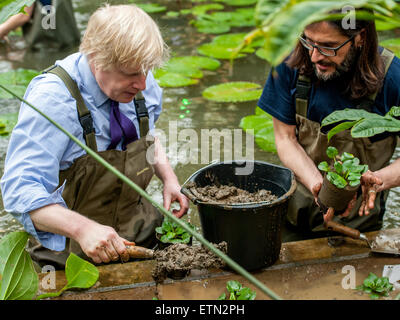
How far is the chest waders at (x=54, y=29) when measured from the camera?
4609 millimetres

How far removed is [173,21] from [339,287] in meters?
4.55

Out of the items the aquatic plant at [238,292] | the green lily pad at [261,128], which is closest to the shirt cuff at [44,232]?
the aquatic plant at [238,292]

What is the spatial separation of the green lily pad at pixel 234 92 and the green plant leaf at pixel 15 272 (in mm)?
2458

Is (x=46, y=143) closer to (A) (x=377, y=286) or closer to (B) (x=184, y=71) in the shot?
(A) (x=377, y=286)

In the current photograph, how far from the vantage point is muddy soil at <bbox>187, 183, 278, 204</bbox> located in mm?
1747

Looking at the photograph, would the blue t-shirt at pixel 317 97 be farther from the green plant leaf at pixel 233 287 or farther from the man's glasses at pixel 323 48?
the green plant leaf at pixel 233 287

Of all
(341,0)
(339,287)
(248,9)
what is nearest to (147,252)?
(339,287)

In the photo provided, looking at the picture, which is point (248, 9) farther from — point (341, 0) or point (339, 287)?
point (341, 0)

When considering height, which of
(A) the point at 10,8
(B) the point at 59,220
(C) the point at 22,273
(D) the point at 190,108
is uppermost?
(A) the point at 10,8

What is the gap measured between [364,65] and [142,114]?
0.91m

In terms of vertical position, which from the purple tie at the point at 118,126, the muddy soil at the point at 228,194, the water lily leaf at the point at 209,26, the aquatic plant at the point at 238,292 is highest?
the purple tie at the point at 118,126

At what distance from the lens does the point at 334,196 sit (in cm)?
166

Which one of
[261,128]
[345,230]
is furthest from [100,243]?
[261,128]

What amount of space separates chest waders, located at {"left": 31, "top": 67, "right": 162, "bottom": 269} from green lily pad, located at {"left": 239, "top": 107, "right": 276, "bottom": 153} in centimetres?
127
